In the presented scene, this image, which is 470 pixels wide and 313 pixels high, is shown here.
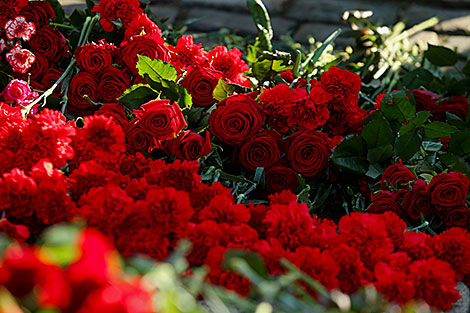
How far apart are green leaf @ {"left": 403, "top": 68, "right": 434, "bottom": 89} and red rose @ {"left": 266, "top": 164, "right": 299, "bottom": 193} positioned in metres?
0.72

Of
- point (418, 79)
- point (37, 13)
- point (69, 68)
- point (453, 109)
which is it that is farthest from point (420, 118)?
point (37, 13)

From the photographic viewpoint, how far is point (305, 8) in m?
2.49

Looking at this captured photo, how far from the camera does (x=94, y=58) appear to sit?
3.86ft

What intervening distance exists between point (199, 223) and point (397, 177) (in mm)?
438

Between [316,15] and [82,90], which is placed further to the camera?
[316,15]

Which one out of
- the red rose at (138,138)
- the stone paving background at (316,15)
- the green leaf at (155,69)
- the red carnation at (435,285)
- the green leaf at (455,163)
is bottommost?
the stone paving background at (316,15)

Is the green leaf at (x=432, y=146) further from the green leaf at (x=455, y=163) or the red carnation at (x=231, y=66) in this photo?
the red carnation at (x=231, y=66)

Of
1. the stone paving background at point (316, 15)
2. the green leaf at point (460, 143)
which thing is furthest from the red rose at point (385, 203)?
the stone paving background at point (316, 15)

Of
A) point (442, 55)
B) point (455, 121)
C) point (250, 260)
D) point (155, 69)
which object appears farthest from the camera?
point (442, 55)

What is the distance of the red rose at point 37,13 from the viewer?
4.09 ft

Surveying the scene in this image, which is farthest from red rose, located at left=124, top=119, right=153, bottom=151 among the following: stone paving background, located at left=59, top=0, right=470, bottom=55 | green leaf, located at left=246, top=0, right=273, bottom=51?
stone paving background, located at left=59, top=0, right=470, bottom=55

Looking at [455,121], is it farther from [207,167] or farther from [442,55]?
[207,167]

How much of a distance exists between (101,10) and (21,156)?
50cm

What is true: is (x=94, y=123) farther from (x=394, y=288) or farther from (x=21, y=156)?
(x=394, y=288)
